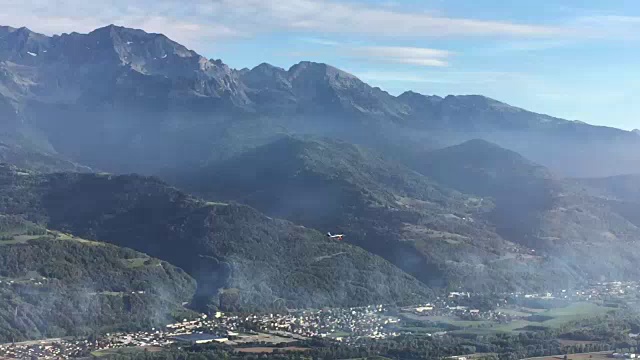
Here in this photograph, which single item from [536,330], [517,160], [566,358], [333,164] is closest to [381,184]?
[333,164]

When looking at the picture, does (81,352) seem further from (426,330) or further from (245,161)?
(245,161)

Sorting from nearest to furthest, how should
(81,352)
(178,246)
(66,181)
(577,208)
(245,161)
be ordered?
(81,352) < (178,246) < (66,181) < (577,208) < (245,161)

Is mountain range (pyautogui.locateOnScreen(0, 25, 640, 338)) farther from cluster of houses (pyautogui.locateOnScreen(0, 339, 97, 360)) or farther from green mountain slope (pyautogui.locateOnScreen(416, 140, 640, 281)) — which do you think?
cluster of houses (pyautogui.locateOnScreen(0, 339, 97, 360))

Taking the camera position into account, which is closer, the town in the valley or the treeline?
the town in the valley

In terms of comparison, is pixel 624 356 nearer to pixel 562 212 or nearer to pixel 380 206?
pixel 380 206

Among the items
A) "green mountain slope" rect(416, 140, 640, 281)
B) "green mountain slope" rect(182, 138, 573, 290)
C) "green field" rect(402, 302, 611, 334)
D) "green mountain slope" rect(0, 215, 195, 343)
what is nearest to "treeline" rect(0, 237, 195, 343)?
"green mountain slope" rect(0, 215, 195, 343)
